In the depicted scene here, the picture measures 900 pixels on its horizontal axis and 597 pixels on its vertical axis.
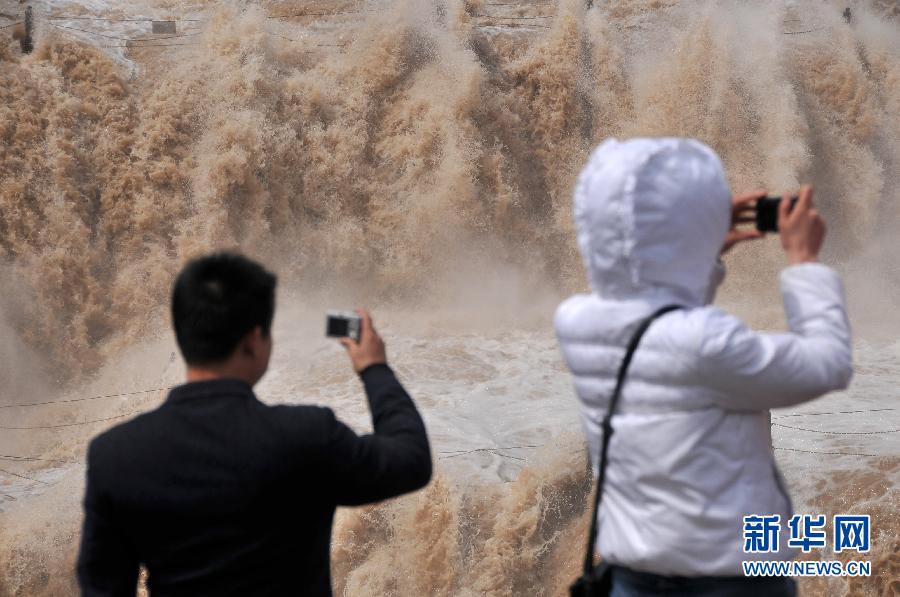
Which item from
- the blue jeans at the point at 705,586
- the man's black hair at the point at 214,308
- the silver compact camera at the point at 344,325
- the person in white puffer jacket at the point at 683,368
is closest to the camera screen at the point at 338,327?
the silver compact camera at the point at 344,325

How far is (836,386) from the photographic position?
1.25 meters

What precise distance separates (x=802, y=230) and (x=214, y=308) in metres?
0.90

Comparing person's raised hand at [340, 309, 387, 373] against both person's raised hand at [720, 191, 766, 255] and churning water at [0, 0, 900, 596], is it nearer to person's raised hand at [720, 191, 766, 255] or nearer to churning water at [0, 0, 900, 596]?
person's raised hand at [720, 191, 766, 255]

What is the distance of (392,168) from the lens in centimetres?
984

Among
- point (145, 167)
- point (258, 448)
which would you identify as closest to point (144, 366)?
point (145, 167)

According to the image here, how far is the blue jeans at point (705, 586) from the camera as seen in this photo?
49.3 inches

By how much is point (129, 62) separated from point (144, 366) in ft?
11.5

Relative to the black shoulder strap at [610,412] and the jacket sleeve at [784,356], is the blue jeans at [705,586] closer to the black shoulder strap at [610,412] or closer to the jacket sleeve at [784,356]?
the black shoulder strap at [610,412]

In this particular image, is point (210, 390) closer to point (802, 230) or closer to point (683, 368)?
point (683, 368)

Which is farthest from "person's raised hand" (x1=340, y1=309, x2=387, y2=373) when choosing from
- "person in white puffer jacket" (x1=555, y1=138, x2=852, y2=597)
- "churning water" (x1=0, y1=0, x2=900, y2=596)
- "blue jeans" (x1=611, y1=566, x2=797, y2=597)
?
"churning water" (x1=0, y1=0, x2=900, y2=596)

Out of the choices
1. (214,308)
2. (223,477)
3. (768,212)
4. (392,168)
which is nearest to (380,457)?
(223,477)

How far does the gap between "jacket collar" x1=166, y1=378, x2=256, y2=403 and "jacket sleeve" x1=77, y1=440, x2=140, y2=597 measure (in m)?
0.13

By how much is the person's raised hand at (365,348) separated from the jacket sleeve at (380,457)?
4.2 inches

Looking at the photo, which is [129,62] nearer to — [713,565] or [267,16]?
[267,16]
